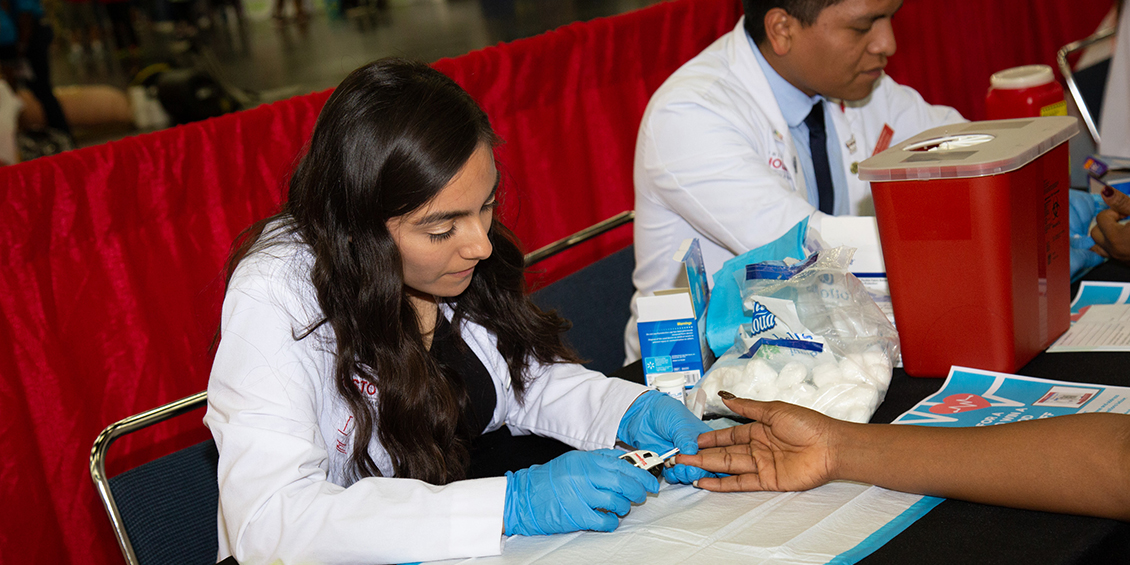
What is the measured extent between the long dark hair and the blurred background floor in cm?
584

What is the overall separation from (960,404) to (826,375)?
0.66 feet

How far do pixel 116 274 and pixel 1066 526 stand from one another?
1.99 m

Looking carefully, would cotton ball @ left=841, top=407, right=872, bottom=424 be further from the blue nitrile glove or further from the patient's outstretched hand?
the blue nitrile glove

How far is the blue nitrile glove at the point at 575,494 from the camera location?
1137 mm

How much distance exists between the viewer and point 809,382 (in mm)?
1353

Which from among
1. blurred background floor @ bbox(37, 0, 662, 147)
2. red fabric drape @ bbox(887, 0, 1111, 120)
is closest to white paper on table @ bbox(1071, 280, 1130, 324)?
red fabric drape @ bbox(887, 0, 1111, 120)

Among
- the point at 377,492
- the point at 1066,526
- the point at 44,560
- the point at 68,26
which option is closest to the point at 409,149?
the point at 377,492

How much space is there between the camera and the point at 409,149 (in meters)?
1.29

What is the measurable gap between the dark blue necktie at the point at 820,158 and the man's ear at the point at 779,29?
222 mm

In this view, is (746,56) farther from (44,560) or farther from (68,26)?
(68,26)

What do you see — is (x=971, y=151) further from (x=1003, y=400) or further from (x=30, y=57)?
(x=30, y=57)

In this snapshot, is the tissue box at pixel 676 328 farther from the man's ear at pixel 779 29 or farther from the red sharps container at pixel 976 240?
the man's ear at pixel 779 29

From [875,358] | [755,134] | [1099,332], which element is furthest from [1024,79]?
[875,358]

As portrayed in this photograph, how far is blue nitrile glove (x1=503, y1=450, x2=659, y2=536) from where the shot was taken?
1.14m
